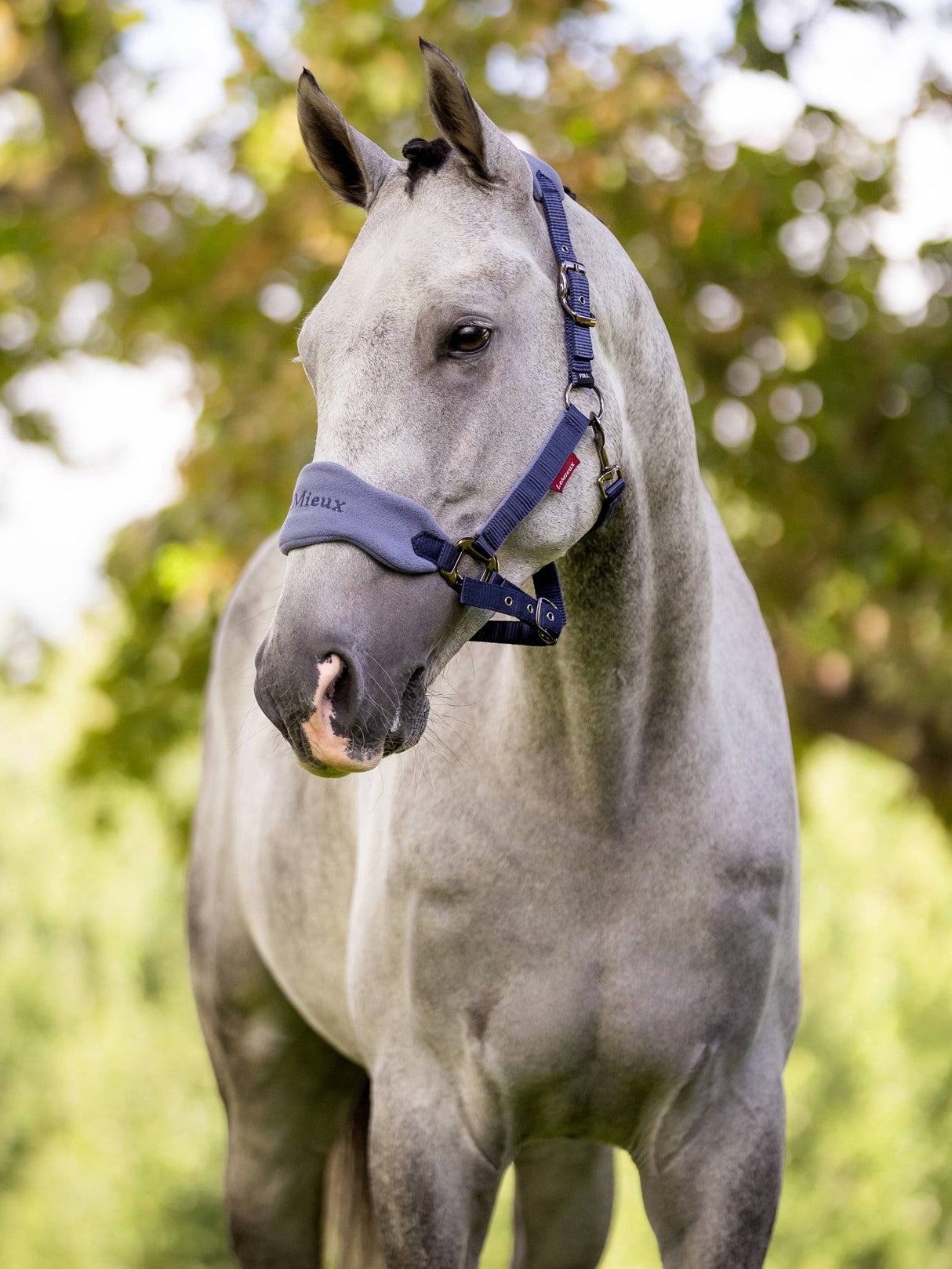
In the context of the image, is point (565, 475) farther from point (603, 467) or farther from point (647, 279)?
point (647, 279)

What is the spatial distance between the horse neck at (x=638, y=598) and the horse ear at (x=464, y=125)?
264mm

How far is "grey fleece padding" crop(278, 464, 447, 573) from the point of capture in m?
1.59

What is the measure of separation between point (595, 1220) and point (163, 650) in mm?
4020

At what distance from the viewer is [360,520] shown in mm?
1592

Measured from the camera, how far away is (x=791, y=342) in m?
6.23

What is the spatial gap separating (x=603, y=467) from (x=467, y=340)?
25 centimetres

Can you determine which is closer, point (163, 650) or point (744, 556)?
point (744, 556)

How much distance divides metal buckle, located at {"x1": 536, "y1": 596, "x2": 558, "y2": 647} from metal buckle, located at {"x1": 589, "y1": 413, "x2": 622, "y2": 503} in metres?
0.16

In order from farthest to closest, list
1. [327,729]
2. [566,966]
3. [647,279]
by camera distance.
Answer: [647,279], [566,966], [327,729]

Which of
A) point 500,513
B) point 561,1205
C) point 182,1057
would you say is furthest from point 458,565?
point 182,1057

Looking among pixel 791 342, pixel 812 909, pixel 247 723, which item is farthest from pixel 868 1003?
pixel 247 723

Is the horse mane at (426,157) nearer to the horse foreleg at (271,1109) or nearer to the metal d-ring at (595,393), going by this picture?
the metal d-ring at (595,393)

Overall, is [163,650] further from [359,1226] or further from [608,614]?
[608,614]

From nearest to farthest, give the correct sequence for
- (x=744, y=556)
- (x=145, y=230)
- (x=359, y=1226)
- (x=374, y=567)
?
(x=374, y=567), (x=359, y=1226), (x=744, y=556), (x=145, y=230)
